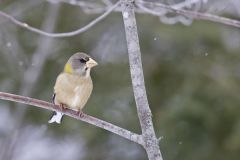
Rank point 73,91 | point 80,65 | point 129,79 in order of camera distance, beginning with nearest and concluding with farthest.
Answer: point 73,91 → point 80,65 → point 129,79

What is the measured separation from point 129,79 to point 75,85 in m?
2.73

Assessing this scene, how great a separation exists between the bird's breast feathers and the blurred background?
1.75m

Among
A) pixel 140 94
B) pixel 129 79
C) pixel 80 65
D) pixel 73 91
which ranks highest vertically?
pixel 129 79

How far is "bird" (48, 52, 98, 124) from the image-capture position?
421cm

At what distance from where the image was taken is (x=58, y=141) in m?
7.93

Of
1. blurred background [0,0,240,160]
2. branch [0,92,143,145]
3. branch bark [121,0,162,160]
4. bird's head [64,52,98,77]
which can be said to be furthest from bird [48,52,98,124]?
blurred background [0,0,240,160]

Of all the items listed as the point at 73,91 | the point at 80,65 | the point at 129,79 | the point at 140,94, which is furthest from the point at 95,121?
the point at 129,79

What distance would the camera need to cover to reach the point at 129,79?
22.8ft

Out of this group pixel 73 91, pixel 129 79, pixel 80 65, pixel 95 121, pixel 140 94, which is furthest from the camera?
pixel 129 79

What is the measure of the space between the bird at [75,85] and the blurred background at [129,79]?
1641 millimetres

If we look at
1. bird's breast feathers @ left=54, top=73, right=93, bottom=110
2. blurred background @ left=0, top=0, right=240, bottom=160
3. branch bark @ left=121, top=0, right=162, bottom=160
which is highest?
blurred background @ left=0, top=0, right=240, bottom=160

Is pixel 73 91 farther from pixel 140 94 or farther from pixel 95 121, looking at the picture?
pixel 140 94

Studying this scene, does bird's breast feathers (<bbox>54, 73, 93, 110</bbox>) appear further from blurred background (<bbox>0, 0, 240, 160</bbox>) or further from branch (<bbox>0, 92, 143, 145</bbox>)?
blurred background (<bbox>0, 0, 240, 160</bbox>)

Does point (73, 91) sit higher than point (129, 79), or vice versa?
point (129, 79)
